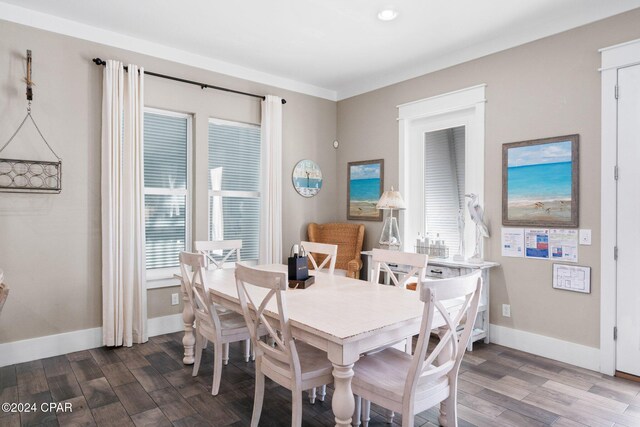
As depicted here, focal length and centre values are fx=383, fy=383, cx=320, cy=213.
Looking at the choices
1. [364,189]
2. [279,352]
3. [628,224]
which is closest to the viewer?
[279,352]

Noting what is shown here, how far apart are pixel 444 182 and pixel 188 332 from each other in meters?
2.92

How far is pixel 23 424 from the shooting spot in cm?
220

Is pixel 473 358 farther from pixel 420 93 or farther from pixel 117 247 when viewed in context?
pixel 117 247

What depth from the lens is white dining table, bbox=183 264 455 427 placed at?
164 cm

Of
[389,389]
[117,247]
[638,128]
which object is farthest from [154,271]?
[638,128]

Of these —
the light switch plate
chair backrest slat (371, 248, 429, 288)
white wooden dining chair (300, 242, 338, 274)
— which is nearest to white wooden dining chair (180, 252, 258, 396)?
white wooden dining chair (300, 242, 338, 274)

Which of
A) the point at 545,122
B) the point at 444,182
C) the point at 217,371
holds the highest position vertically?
the point at 545,122

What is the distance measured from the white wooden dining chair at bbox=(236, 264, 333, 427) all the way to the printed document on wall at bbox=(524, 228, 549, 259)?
7.37 feet

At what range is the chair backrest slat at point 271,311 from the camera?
179cm

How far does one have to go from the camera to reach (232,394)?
8.40ft

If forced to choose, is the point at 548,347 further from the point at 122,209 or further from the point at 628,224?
the point at 122,209

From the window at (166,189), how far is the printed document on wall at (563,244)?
346 centimetres

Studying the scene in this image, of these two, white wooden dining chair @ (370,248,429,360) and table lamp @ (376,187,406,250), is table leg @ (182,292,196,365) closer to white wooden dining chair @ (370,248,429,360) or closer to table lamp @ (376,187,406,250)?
white wooden dining chair @ (370,248,429,360)

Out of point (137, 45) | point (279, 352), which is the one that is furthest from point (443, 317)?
point (137, 45)
